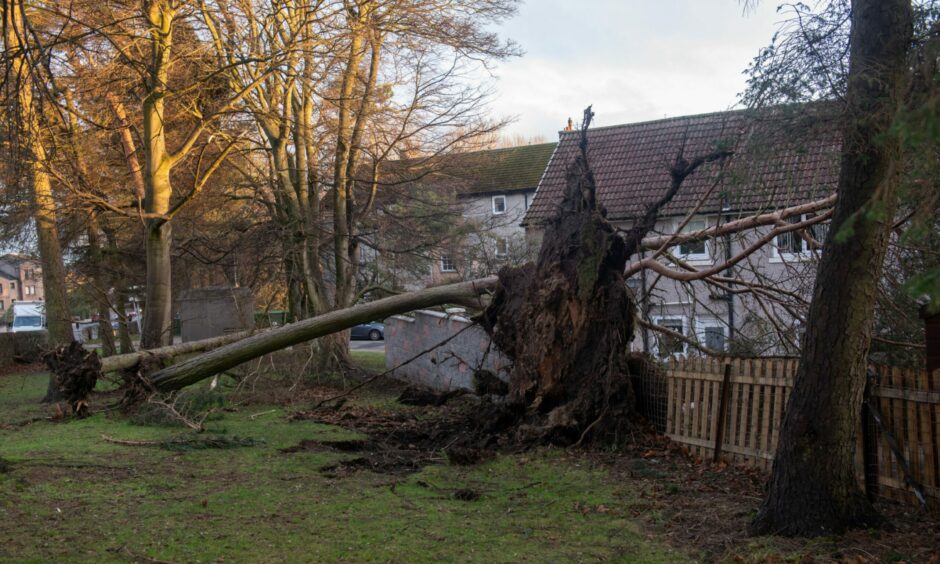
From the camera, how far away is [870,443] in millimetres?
7004

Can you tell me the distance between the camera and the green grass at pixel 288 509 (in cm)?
571

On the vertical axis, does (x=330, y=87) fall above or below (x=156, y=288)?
above

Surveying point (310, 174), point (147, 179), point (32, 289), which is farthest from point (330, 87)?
point (32, 289)

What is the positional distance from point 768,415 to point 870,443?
47.1 inches

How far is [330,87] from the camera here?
18875 millimetres

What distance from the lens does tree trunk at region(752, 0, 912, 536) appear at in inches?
229

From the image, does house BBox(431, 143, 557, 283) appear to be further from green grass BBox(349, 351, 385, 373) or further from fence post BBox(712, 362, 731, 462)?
fence post BBox(712, 362, 731, 462)

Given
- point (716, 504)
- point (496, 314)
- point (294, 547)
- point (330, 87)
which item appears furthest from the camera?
point (330, 87)

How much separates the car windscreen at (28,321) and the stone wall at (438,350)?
37965 mm

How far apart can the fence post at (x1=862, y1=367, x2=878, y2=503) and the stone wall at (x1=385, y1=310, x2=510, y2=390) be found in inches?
275

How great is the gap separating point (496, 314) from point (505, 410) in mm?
1577

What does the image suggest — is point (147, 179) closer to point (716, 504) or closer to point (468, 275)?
point (468, 275)

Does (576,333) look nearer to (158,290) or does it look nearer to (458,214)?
(158,290)

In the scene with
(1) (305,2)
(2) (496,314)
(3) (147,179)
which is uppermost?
(1) (305,2)
